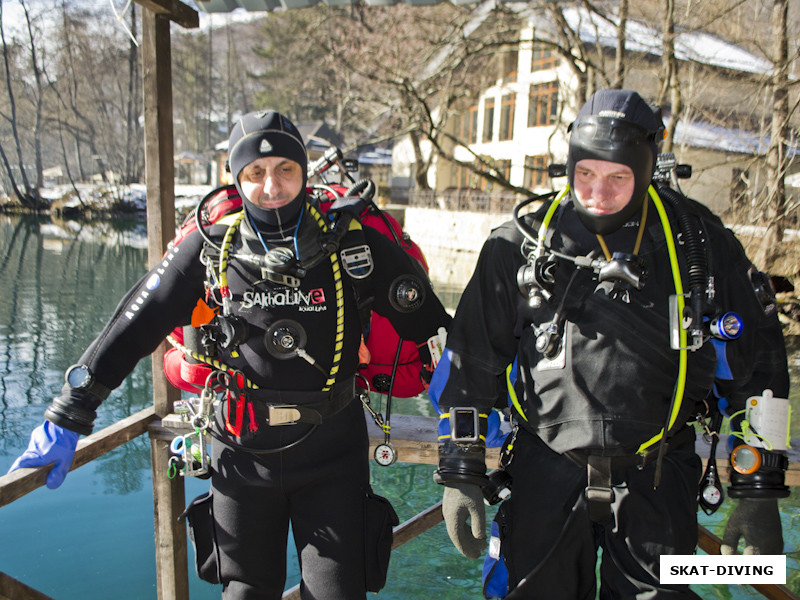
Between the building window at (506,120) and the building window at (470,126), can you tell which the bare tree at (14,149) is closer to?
the building window at (470,126)

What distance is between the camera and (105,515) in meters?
6.12

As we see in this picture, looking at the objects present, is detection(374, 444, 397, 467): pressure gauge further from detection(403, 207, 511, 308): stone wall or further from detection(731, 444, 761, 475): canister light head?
detection(403, 207, 511, 308): stone wall

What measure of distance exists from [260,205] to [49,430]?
1.04 m

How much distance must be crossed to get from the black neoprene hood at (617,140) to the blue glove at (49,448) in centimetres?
185

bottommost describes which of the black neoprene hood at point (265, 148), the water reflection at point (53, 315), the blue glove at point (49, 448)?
the water reflection at point (53, 315)

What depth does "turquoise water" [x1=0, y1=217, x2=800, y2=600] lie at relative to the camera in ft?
15.9

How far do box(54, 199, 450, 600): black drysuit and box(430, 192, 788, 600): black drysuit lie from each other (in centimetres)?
41

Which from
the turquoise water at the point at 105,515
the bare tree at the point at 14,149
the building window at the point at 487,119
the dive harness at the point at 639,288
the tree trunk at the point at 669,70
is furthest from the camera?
the bare tree at the point at 14,149

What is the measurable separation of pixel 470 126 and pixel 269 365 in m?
30.7

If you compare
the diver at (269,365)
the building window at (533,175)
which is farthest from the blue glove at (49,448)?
the building window at (533,175)

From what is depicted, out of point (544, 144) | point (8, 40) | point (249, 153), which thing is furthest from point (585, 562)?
point (8, 40)

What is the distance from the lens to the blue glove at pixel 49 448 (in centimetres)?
216

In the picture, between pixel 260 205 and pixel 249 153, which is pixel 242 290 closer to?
pixel 260 205

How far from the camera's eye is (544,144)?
2450cm
